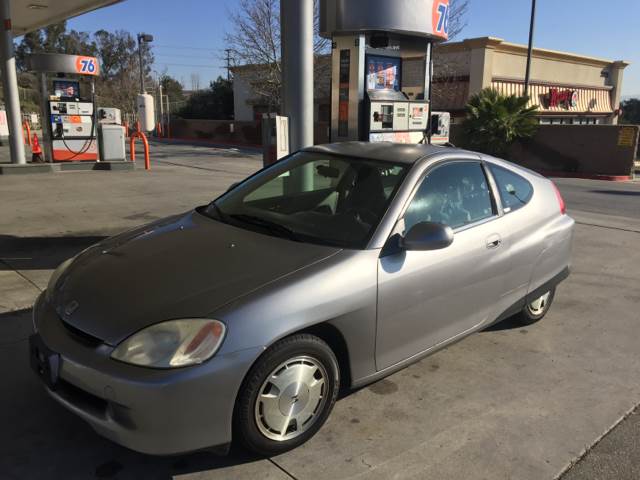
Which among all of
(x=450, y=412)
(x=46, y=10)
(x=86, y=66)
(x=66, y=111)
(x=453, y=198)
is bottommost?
(x=450, y=412)

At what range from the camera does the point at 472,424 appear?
3.13 meters

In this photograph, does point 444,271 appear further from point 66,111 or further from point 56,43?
point 56,43

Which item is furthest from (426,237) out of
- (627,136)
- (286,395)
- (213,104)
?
(213,104)

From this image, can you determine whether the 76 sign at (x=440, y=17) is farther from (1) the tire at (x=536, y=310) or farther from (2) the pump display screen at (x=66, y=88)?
(2) the pump display screen at (x=66, y=88)

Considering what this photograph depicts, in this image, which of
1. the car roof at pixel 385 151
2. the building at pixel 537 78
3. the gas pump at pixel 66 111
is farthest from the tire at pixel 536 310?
the building at pixel 537 78

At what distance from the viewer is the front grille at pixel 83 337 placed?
2553 millimetres

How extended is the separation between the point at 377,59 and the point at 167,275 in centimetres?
597

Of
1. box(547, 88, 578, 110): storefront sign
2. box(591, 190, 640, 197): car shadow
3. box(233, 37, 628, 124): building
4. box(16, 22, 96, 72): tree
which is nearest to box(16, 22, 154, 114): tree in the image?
box(16, 22, 96, 72): tree

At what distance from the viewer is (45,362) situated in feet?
8.82

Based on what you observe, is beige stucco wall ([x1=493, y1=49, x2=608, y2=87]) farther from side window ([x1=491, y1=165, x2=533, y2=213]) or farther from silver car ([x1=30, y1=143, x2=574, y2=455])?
silver car ([x1=30, y1=143, x2=574, y2=455])

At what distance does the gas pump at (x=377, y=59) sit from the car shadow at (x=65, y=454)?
554 centimetres

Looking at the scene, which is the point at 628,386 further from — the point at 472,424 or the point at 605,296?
the point at 605,296

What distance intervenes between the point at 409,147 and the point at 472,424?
194 centimetres

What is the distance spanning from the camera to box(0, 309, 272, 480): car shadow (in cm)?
263
